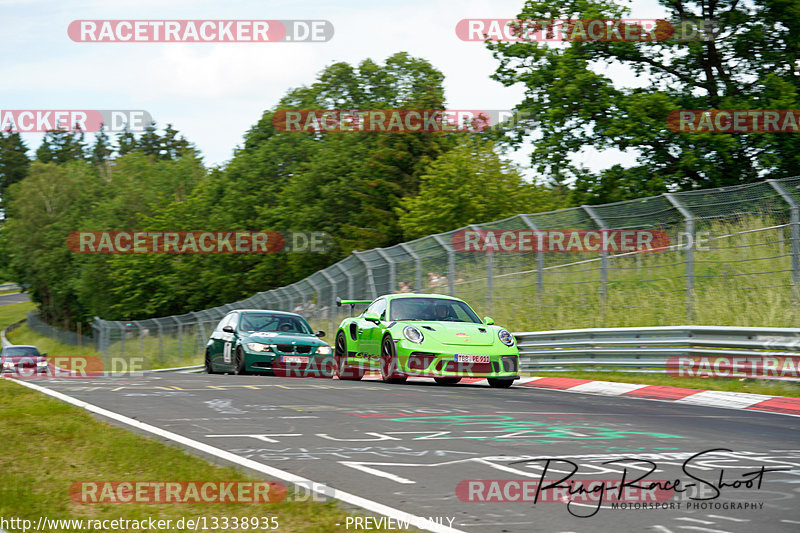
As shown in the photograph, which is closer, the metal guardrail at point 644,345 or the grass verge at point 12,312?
the metal guardrail at point 644,345

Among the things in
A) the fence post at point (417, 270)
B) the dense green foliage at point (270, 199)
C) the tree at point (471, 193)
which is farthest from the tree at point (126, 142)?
the fence post at point (417, 270)

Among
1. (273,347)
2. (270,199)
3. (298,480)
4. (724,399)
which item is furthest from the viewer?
(270,199)

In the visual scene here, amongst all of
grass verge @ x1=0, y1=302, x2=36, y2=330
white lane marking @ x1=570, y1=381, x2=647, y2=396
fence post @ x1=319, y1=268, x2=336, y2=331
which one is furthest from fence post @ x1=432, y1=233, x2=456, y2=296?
grass verge @ x1=0, y1=302, x2=36, y2=330

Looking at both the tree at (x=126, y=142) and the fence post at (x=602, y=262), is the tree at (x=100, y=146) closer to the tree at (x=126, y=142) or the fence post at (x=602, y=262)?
the tree at (x=126, y=142)

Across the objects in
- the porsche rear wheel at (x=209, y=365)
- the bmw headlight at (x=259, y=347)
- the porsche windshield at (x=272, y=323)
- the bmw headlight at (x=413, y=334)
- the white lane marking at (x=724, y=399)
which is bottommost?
the white lane marking at (x=724, y=399)

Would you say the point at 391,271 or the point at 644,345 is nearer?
the point at 644,345

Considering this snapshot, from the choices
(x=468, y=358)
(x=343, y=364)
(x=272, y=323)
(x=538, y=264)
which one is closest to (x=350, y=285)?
(x=272, y=323)

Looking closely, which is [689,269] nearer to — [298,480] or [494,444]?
[494,444]

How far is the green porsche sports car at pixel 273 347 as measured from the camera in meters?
17.6

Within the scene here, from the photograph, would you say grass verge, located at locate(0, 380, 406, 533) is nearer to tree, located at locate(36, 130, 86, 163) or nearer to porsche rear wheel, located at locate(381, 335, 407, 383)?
porsche rear wheel, located at locate(381, 335, 407, 383)

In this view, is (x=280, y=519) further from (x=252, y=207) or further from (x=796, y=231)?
(x=252, y=207)

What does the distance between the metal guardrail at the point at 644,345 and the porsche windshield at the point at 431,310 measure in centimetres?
222

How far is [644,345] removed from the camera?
1527cm

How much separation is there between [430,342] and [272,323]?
5.30m
